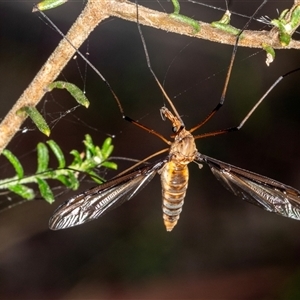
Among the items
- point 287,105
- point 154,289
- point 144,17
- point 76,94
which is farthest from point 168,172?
point 287,105

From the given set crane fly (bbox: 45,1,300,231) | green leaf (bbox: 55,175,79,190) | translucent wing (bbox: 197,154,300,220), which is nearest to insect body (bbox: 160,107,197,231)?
crane fly (bbox: 45,1,300,231)

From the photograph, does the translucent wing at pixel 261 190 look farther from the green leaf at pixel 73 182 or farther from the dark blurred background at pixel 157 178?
the dark blurred background at pixel 157 178

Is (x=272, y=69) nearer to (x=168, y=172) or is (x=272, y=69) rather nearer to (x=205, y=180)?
(x=205, y=180)

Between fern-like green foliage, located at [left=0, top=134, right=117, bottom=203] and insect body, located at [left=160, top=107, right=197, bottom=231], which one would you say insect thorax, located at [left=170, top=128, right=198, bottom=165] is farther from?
fern-like green foliage, located at [left=0, top=134, right=117, bottom=203]

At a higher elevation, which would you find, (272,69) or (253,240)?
(272,69)

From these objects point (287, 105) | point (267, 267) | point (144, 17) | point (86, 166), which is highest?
point (287, 105)

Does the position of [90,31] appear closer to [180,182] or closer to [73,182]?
[73,182]
